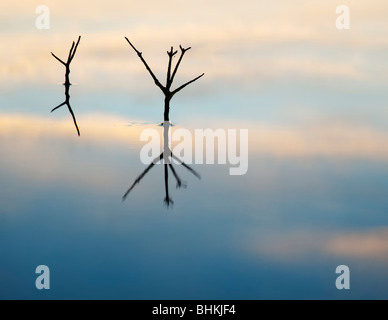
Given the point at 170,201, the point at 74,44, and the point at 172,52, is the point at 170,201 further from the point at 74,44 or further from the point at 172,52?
the point at 74,44

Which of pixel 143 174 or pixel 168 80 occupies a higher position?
pixel 168 80

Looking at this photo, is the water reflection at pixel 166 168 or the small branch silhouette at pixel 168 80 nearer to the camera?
the water reflection at pixel 166 168

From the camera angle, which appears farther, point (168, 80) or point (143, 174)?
point (168, 80)

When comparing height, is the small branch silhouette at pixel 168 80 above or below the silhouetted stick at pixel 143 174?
above

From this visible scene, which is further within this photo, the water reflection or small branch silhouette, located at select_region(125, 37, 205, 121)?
small branch silhouette, located at select_region(125, 37, 205, 121)

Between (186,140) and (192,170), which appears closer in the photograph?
(192,170)

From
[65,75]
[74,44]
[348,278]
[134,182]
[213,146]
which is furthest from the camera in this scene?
[65,75]

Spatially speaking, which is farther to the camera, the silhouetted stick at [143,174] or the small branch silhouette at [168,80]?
the small branch silhouette at [168,80]

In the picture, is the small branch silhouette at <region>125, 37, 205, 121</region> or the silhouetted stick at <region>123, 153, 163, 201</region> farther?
the small branch silhouette at <region>125, 37, 205, 121</region>

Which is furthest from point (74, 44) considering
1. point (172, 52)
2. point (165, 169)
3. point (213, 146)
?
point (165, 169)

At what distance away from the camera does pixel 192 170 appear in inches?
277

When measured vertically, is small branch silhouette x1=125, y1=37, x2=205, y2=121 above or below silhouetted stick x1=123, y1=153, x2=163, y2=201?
above

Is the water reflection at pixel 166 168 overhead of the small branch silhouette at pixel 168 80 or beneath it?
beneath

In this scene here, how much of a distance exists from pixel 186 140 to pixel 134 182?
1589 mm
